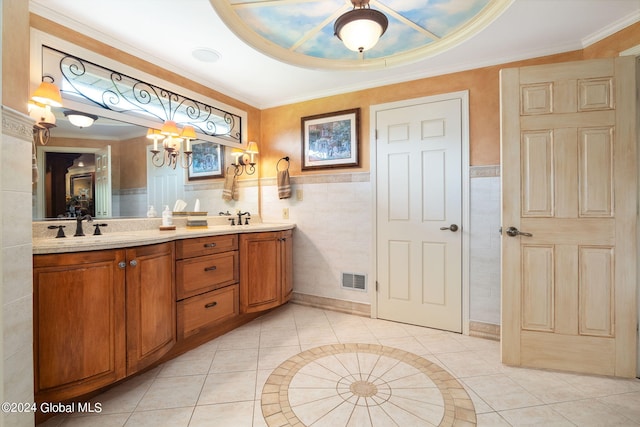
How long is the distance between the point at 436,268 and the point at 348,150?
1.44 metres

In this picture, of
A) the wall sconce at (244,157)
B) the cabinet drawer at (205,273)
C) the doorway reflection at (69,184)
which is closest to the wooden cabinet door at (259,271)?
the cabinet drawer at (205,273)

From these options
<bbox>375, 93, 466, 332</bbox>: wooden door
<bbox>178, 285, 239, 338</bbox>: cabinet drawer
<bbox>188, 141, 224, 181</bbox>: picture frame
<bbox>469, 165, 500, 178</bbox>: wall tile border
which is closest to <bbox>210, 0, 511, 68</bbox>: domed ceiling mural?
<bbox>375, 93, 466, 332</bbox>: wooden door

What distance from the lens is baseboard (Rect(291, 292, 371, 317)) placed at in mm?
2872

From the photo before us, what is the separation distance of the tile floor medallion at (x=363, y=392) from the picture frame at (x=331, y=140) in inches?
71.8

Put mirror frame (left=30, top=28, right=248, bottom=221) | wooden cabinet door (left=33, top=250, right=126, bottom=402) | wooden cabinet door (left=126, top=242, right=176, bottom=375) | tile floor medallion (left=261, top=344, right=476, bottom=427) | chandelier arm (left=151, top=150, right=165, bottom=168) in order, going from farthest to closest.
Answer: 1. chandelier arm (left=151, top=150, right=165, bottom=168)
2. mirror frame (left=30, top=28, right=248, bottom=221)
3. wooden cabinet door (left=126, top=242, right=176, bottom=375)
4. tile floor medallion (left=261, top=344, right=476, bottom=427)
5. wooden cabinet door (left=33, top=250, right=126, bottom=402)

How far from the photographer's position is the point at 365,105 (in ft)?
9.36

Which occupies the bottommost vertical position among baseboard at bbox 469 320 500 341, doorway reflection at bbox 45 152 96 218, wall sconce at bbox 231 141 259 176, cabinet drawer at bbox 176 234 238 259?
baseboard at bbox 469 320 500 341

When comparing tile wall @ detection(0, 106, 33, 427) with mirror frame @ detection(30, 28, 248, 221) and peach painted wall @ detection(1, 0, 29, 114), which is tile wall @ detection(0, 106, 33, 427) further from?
mirror frame @ detection(30, 28, 248, 221)

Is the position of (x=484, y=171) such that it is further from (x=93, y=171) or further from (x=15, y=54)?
(x=93, y=171)

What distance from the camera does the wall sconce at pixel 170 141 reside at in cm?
238

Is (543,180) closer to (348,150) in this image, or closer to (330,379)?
(348,150)

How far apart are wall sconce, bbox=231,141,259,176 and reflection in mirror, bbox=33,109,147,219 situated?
0.98 meters

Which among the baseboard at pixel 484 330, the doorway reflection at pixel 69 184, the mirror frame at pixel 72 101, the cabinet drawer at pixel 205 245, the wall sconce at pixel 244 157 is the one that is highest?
the mirror frame at pixel 72 101

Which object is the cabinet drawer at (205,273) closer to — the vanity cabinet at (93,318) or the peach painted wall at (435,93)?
the vanity cabinet at (93,318)
